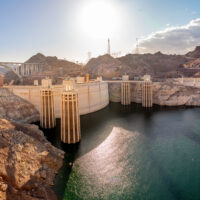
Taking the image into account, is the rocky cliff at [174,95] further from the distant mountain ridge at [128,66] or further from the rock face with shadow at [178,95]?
the distant mountain ridge at [128,66]

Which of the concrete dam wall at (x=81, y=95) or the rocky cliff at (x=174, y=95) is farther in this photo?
the rocky cliff at (x=174, y=95)

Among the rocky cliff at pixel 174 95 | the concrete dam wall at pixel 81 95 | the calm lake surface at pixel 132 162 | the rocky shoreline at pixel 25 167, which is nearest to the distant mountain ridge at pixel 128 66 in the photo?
the rocky cliff at pixel 174 95

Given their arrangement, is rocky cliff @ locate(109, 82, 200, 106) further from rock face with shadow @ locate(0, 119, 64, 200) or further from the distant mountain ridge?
rock face with shadow @ locate(0, 119, 64, 200)

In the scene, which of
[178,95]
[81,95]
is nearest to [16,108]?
[81,95]

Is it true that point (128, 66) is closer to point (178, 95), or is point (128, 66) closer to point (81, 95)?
point (178, 95)

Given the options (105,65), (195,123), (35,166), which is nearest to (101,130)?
(35,166)

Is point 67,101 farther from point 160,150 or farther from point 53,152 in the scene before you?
point 160,150

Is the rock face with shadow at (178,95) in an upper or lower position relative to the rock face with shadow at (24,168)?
upper
